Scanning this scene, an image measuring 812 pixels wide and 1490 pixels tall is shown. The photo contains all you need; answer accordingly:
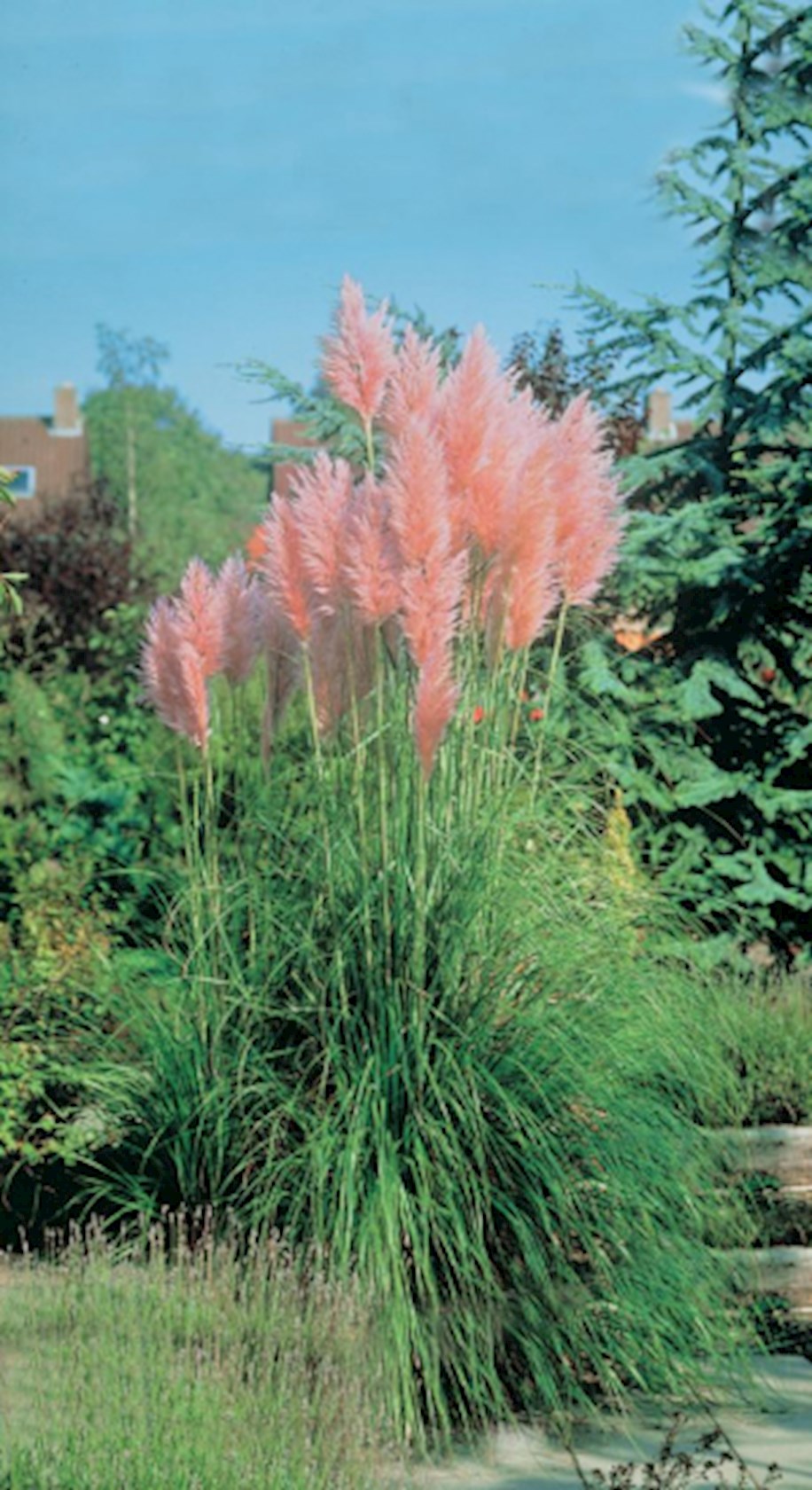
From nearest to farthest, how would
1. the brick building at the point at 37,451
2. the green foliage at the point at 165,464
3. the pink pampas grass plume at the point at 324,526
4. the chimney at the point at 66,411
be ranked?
the pink pampas grass plume at the point at 324,526 → the green foliage at the point at 165,464 → the brick building at the point at 37,451 → the chimney at the point at 66,411

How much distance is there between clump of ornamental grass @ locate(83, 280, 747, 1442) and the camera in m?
5.12

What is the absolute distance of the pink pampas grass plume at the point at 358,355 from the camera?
5.80 metres

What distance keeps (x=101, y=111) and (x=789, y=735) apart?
11544mm

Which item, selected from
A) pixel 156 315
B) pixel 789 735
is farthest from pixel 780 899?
pixel 156 315

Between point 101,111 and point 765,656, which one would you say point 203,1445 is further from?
point 101,111

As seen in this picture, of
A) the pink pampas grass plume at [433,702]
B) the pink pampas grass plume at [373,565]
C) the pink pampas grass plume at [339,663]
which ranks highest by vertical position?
the pink pampas grass plume at [373,565]

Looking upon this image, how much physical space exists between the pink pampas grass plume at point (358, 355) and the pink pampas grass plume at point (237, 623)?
0.55 m

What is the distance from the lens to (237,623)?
5910 millimetres

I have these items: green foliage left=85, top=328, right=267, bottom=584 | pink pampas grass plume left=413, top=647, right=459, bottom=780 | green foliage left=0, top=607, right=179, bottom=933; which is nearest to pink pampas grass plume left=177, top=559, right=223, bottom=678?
pink pampas grass plume left=413, top=647, right=459, bottom=780

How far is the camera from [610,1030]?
18.0ft

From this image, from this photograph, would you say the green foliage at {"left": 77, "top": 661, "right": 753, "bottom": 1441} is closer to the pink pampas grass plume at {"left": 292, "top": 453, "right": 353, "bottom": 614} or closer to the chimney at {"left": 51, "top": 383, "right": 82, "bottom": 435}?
the pink pampas grass plume at {"left": 292, "top": 453, "right": 353, "bottom": 614}

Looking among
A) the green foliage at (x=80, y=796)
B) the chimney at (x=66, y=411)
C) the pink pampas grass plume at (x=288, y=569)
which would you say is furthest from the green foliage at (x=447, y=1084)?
the chimney at (x=66, y=411)

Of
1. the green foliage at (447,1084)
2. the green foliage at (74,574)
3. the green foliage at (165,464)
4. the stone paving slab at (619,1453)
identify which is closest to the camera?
the stone paving slab at (619,1453)

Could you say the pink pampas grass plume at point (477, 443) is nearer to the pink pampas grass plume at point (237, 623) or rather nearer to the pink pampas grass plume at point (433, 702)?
the pink pampas grass plume at point (433, 702)
